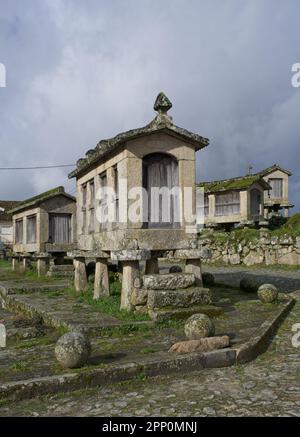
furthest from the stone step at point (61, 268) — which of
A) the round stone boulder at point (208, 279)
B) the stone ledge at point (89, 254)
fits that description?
the round stone boulder at point (208, 279)

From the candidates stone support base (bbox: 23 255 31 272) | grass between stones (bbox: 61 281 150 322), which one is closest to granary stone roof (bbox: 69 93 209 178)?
grass between stones (bbox: 61 281 150 322)

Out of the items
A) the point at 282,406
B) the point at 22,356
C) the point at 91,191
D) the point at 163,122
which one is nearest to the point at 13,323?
the point at 22,356

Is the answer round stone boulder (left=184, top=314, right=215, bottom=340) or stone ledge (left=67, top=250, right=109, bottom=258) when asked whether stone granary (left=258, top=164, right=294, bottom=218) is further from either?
round stone boulder (left=184, top=314, right=215, bottom=340)

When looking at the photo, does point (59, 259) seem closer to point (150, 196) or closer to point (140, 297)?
point (150, 196)

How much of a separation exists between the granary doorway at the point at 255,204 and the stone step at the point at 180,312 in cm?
1982

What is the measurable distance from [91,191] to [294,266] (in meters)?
12.4

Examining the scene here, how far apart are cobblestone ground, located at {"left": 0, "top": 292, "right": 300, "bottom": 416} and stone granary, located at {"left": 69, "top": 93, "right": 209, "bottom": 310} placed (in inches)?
143

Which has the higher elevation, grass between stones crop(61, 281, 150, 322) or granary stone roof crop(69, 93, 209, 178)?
granary stone roof crop(69, 93, 209, 178)

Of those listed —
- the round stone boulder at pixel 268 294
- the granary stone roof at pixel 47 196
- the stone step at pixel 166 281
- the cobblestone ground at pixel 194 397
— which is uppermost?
the granary stone roof at pixel 47 196

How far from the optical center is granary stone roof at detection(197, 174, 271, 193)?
27672mm

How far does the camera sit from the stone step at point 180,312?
8.28m

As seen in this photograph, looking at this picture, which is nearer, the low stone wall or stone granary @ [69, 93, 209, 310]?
stone granary @ [69, 93, 209, 310]

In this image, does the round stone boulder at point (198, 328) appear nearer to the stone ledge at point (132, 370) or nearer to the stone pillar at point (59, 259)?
the stone ledge at point (132, 370)

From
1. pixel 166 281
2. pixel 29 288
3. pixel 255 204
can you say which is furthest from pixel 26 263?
pixel 255 204
